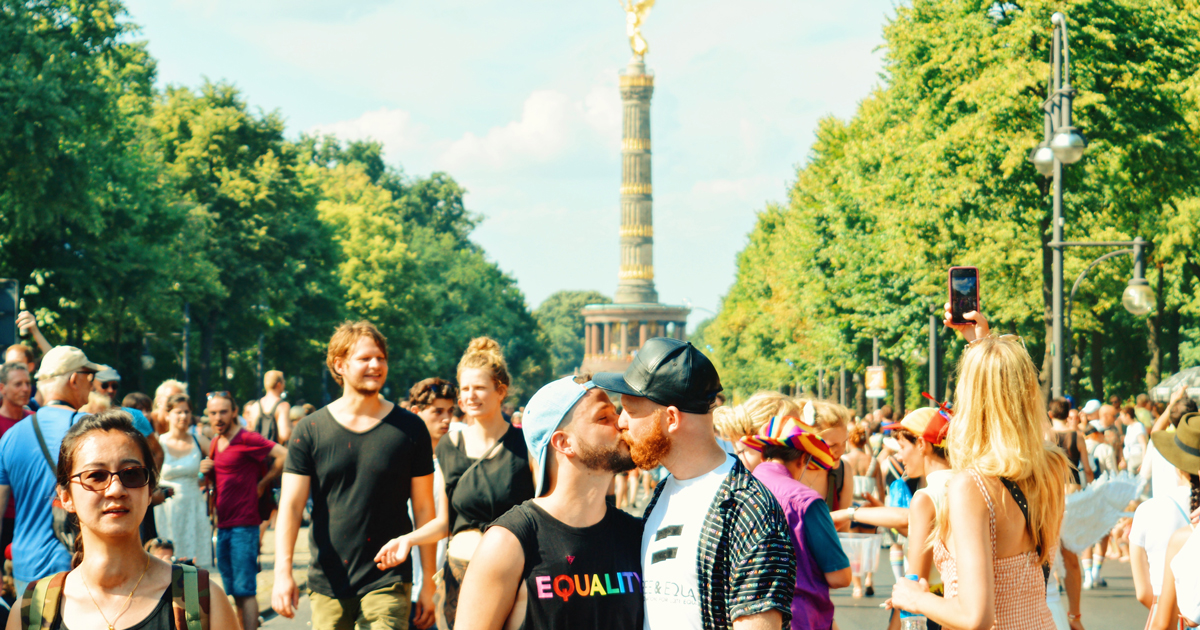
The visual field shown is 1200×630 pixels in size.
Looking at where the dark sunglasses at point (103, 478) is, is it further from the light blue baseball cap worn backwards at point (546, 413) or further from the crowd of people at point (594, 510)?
the light blue baseball cap worn backwards at point (546, 413)

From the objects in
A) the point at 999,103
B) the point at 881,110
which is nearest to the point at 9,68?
the point at 999,103

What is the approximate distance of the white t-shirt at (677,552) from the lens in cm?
278

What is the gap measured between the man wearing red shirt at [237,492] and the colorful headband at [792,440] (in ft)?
13.5

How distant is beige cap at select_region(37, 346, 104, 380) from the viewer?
234 inches

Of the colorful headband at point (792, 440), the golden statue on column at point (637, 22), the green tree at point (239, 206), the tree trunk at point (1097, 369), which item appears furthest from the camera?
the golden statue on column at point (637, 22)

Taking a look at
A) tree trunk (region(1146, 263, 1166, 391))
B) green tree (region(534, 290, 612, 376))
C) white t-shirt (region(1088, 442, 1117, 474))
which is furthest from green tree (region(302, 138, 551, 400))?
green tree (region(534, 290, 612, 376))

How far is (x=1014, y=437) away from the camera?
357cm

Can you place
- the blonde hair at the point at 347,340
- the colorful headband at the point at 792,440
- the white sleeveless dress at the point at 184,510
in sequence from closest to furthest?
the colorful headband at the point at 792,440
the blonde hair at the point at 347,340
the white sleeveless dress at the point at 184,510

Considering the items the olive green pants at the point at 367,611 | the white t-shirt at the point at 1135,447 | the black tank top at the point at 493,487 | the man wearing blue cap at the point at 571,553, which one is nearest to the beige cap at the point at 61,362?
the olive green pants at the point at 367,611

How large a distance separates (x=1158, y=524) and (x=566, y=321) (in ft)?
607

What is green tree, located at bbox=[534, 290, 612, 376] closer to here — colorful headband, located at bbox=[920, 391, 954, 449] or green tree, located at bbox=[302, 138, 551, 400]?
green tree, located at bbox=[302, 138, 551, 400]

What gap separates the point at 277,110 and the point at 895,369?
22.1 meters

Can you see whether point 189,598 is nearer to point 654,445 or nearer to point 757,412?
point 654,445

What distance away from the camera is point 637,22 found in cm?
10881
